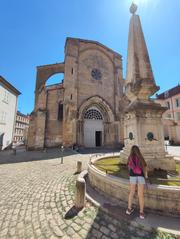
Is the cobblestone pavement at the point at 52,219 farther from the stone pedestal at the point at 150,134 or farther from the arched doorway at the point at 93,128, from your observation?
the arched doorway at the point at 93,128

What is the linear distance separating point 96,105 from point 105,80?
16.6 feet

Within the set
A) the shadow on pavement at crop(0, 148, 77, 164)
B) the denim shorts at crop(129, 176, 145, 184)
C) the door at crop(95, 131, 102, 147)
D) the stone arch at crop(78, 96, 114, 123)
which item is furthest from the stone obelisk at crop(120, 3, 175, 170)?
the door at crop(95, 131, 102, 147)

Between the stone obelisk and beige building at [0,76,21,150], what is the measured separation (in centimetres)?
1836

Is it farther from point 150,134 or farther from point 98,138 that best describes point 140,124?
point 98,138

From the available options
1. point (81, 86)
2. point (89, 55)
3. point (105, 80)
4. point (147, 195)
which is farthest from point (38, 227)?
point (89, 55)

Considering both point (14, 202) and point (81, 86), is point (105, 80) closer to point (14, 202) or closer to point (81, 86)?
point (81, 86)

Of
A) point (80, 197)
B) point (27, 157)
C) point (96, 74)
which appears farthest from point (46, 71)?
point (80, 197)

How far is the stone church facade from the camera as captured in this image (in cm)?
1714

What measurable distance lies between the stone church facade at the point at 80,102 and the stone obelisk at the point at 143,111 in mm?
12264

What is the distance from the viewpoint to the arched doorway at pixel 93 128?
727 inches

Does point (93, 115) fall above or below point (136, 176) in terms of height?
above

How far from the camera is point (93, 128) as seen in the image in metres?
19.0

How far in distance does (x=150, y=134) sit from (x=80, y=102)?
14635 mm

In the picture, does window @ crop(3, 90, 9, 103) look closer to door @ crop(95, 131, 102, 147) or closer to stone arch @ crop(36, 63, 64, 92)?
stone arch @ crop(36, 63, 64, 92)
